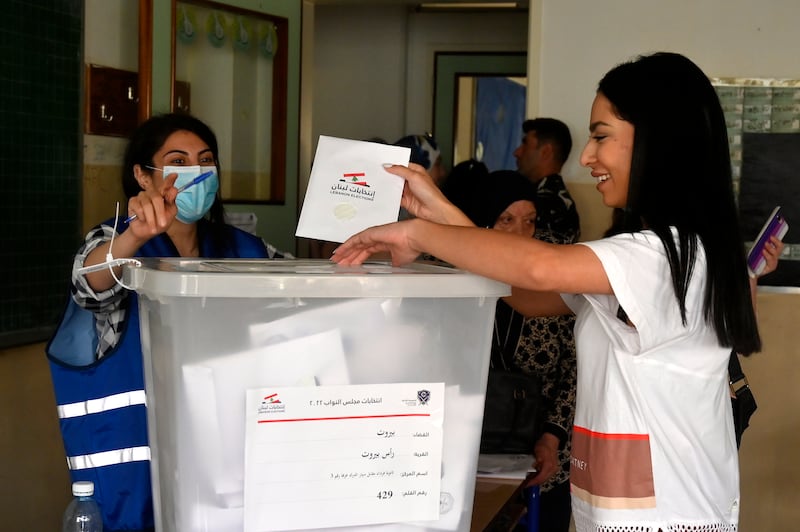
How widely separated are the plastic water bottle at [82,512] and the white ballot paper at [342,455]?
0.34 metres

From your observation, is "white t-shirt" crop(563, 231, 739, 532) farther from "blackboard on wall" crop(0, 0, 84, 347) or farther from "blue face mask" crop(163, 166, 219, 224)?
"blackboard on wall" crop(0, 0, 84, 347)

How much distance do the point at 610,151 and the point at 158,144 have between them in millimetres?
894

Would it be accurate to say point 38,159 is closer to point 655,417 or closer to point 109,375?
point 109,375

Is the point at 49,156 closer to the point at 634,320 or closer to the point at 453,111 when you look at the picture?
the point at 634,320

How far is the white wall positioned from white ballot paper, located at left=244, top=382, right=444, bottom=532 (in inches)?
97.1

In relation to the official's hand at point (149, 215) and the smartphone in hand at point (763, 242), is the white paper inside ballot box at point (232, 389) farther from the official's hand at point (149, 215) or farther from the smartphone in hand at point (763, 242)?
the smartphone in hand at point (763, 242)

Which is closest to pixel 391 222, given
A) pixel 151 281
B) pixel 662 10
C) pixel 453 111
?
pixel 151 281

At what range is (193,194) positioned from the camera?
5.52ft

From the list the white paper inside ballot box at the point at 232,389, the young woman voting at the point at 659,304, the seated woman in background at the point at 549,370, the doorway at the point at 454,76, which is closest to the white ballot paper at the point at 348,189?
the young woman voting at the point at 659,304

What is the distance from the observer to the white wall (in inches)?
129

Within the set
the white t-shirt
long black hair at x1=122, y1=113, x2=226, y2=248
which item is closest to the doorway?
long black hair at x1=122, y1=113, x2=226, y2=248

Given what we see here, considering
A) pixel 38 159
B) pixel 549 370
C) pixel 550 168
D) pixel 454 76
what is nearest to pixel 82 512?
pixel 549 370

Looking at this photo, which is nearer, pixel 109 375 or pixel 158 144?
pixel 109 375

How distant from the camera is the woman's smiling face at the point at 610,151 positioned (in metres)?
1.35
